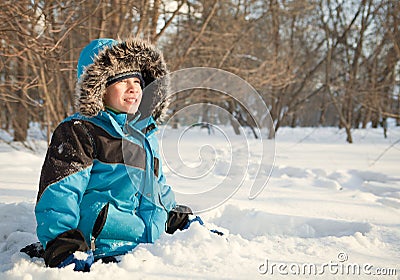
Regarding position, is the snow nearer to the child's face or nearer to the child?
the child

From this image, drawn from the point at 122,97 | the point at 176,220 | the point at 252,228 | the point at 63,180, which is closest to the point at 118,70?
the point at 122,97

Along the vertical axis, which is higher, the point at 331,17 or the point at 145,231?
the point at 331,17

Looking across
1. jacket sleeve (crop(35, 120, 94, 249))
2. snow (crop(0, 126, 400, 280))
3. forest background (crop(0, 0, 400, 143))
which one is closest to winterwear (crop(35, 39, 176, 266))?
jacket sleeve (crop(35, 120, 94, 249))

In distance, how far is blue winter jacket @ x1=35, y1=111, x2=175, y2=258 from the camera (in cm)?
150

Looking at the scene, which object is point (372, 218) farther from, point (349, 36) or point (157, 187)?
point (349, 36)

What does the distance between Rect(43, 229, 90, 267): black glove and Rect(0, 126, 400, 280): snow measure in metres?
0.04

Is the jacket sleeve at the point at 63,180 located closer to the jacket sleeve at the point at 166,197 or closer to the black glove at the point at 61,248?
the black glove at the point at 61,248

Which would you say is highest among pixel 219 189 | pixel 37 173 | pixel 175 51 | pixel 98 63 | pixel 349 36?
pixel 349 36

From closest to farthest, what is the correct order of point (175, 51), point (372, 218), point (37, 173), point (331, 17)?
1. point (372, 218)
2. point (37, 173)
3. point (175, 51)
4. point (331, 17)

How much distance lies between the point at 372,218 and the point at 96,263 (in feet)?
6.67

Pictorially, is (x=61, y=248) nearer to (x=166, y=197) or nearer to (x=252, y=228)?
(x=166, y=197)

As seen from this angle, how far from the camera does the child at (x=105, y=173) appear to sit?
1.48 meters

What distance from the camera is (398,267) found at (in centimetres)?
174

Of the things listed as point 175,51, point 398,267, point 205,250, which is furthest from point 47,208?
point 175,51
